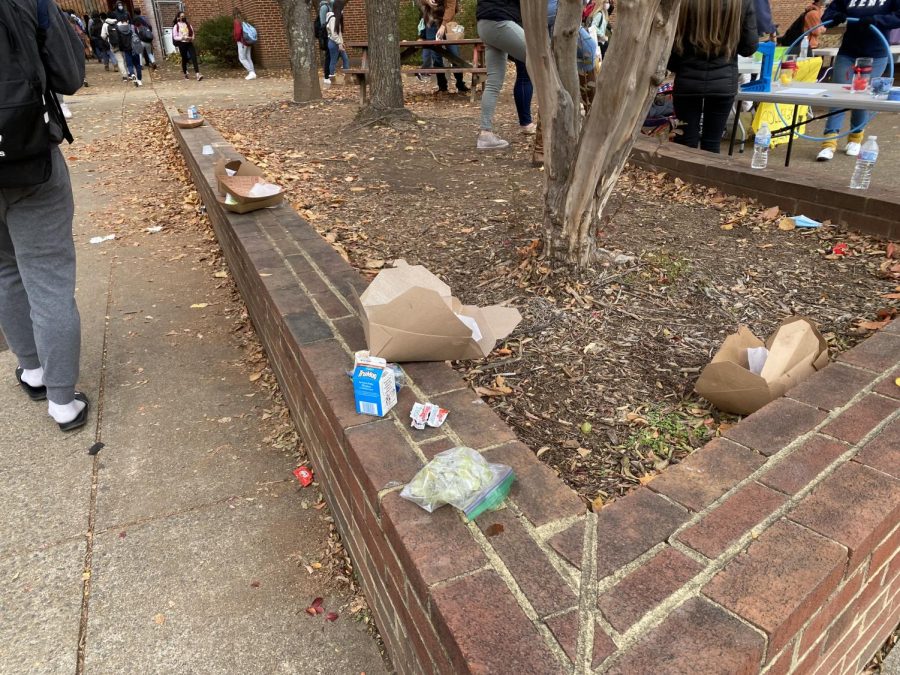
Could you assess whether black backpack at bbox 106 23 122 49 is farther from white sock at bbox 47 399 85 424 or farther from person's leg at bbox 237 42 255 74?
white sock at bbox 47 399 85 424

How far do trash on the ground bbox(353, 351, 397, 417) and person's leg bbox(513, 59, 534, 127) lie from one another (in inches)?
222

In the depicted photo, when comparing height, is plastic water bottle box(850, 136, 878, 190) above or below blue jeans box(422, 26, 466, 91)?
below

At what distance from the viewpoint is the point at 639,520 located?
5.25ft

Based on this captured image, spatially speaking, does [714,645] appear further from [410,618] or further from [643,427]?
[643,427]

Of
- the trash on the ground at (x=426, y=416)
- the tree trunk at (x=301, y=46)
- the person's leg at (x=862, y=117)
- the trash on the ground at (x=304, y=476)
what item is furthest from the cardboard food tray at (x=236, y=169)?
the tree trunk at (x=301, y=46)

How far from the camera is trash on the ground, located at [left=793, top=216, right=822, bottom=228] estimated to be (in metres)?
4.11

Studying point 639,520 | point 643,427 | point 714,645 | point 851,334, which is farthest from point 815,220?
point 714,645

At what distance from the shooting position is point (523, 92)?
7094mm

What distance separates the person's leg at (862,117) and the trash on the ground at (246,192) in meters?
6.07

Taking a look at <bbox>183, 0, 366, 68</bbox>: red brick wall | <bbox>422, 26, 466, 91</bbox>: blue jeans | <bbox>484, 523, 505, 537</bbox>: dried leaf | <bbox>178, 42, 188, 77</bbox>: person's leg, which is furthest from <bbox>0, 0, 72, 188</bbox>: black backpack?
<bbox>183, 0, 366, 68</bbox>: red brick wall

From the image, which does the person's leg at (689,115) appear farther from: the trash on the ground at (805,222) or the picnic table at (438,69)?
the picnic table at (438,69)

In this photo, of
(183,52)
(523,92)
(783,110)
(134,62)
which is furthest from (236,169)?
(183,52)

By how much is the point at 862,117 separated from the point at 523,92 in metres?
3.66

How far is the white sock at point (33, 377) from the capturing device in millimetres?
3230
